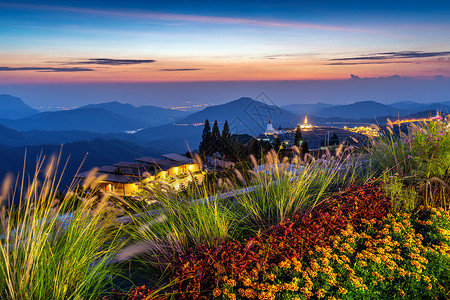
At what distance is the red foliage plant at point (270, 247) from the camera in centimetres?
276

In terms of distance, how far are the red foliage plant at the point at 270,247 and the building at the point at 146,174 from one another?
3.84 ft

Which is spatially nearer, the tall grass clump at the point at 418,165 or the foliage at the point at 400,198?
the foliage at the point at 400,198

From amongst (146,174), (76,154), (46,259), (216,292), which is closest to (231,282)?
(216,292)

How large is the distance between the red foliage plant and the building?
1170 millimetres

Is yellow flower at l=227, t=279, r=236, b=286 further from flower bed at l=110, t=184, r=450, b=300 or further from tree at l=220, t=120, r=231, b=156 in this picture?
tree at l=220, t=120, r=231, b=156

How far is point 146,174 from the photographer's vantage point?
4043 millimetres

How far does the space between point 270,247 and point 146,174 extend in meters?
1.82

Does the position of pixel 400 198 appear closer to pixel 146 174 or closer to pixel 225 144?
pixel 146 174

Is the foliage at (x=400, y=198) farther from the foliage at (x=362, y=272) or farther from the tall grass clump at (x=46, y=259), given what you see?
the tall grass clump at (x=46, y=259)

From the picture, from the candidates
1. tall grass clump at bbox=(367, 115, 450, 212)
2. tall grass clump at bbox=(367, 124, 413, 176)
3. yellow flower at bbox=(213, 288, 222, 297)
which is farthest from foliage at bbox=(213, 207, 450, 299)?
tall grass clump at bbox=(367, 124, 413, 176)

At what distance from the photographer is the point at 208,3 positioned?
16.6m

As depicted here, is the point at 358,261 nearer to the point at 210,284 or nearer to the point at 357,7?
the point at 210,284

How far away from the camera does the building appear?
4301mm

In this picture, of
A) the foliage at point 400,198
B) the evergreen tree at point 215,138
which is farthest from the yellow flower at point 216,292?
the evergreen tree at point 215,138
